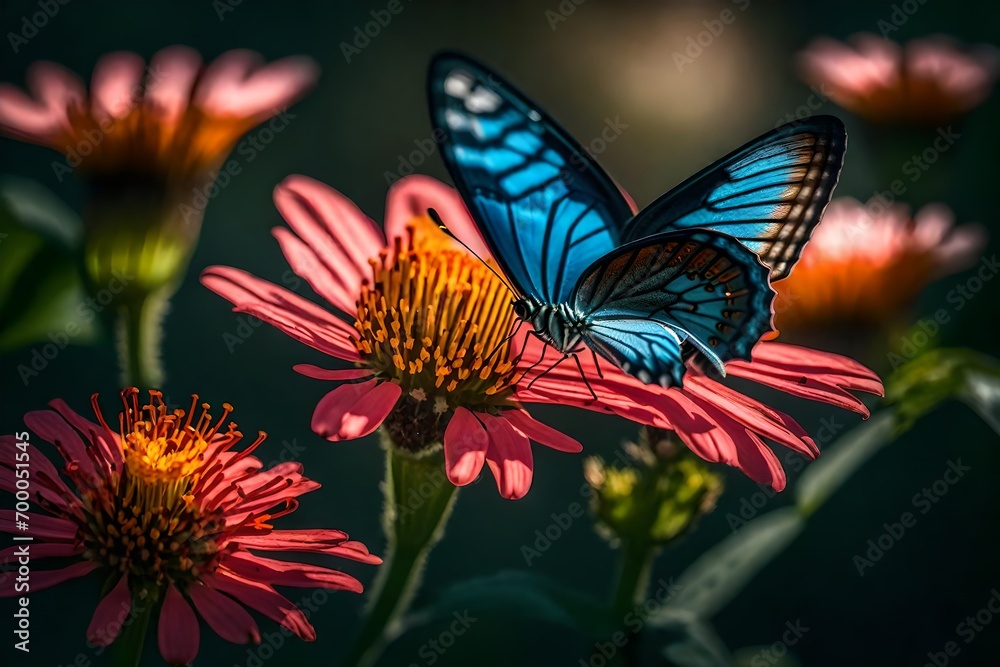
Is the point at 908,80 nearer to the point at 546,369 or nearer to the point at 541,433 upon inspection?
the point at 546,369

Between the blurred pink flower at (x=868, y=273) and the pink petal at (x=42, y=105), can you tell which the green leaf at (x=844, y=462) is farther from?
the pink petal at (x=42, y=105)

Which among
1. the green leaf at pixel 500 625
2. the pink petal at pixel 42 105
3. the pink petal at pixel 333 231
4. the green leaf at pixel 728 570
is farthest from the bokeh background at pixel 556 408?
the pink petal at pixel 333 231

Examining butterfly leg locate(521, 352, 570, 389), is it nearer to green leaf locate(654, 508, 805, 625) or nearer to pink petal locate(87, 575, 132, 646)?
green leaf locate(654, 508, 805, 625)

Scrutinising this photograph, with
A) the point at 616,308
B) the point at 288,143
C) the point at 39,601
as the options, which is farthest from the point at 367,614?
the point at 288,143

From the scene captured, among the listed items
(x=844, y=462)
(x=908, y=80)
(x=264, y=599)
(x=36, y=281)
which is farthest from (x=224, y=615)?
(x=908, y=80)

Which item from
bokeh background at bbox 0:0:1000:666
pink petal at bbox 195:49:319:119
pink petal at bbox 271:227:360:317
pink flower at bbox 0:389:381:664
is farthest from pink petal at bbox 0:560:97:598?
pink petal at bbox 195:49:319:119

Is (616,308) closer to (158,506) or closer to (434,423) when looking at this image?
(434,423)

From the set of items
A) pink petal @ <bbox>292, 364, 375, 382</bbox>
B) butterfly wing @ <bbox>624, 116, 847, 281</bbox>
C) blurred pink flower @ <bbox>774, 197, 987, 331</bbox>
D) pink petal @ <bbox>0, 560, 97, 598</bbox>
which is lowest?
pink petal @ <bbox>0, 560, 97, 598</bbox>
